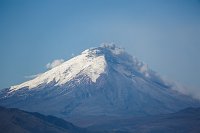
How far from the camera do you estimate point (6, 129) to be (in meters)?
193

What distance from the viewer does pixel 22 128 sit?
197 m

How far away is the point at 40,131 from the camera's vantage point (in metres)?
200

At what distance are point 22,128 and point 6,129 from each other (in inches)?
258

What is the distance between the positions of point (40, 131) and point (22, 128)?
Answer: 6.67 metres

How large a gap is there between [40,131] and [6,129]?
42.6 ft
